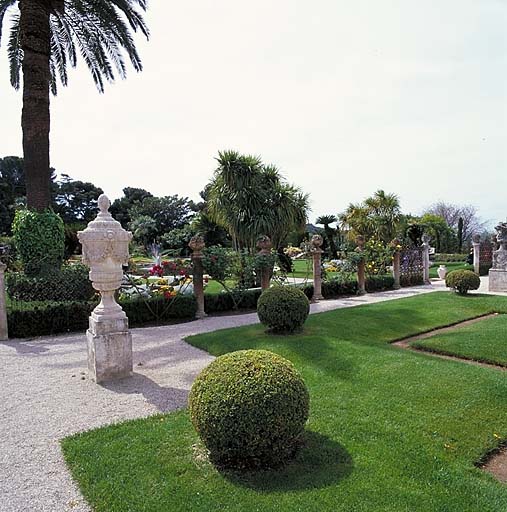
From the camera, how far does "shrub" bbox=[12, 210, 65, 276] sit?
1122cm

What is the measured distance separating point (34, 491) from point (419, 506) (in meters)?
2.51

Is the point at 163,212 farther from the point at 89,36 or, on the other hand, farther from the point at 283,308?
the point at 283,308

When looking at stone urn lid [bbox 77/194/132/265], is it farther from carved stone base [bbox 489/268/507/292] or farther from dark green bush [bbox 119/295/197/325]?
carved stone base [bbox 489/268/507/292]

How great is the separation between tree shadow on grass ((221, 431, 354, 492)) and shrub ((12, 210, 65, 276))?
956cm

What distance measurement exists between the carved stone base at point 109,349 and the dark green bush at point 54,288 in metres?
4.57

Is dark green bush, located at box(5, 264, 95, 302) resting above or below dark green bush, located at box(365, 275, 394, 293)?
above

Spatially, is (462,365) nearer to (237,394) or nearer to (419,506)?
(419,506)

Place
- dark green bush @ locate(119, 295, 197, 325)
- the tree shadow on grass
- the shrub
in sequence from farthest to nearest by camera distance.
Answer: the shrub → dark green bush @ locate(119, 295, 197, 325) → the tree shadow on grass

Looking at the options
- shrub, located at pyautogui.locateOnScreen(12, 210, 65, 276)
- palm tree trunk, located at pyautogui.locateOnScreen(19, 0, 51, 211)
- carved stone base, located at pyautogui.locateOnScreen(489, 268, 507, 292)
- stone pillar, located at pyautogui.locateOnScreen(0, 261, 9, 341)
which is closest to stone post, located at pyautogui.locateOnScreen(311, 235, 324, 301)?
carved stone base, located at pyautogui.locateOnScreen(489, 268, 507, 292)

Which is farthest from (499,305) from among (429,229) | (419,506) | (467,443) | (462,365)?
(429,229)

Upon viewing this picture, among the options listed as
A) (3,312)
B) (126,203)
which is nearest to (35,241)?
(3,312)

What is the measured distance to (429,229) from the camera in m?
36.3

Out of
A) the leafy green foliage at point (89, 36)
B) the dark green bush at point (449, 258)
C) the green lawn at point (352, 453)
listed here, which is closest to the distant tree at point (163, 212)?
the dark green bush at point (449, 258)

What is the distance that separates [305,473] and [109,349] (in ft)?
10.2
